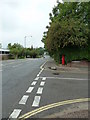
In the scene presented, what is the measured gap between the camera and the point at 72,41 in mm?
21422

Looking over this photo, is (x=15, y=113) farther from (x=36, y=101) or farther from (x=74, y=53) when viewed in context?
(x=74, y=53)

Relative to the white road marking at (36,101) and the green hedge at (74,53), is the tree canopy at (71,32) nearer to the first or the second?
the green hedge at (74,53)

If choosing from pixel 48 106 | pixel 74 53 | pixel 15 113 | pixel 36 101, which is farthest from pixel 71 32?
pixel 15 113

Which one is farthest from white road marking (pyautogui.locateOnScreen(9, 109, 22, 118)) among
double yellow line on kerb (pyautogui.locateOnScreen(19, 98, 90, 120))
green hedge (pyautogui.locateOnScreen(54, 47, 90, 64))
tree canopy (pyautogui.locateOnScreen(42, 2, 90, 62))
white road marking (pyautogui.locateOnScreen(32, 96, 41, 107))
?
green hedge (pyautogui.locateOnScreen(54, 47, 90, 64))

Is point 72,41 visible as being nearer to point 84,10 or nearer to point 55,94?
point 84,10

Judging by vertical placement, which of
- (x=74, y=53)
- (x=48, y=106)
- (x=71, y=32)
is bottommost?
(x=48, y=106)

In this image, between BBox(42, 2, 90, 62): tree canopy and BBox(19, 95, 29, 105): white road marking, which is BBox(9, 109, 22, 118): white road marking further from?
BBox(42, 2, 90, 62): tree canopy

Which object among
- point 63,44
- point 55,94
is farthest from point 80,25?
point 55,94

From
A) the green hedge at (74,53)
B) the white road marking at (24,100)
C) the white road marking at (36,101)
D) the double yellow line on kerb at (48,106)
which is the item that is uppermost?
the green hedge at (74,53)

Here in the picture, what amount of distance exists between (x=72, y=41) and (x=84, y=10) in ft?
20.8

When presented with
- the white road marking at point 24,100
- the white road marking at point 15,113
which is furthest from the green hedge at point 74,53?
the white road marking at point 15,113

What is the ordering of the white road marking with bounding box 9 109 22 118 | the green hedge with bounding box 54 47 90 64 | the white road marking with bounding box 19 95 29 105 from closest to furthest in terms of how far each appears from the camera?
the white road marking with bounding box 9 109 22 118
the white road marking with bounding box 19 95 29 105
the green hedge with bounding box 54 47 90 64

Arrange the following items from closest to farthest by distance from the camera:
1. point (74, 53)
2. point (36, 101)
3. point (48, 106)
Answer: point (48, 106)
point (36, 101)
point (74, 53)

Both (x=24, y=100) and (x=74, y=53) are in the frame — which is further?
(x=74, y=53)
